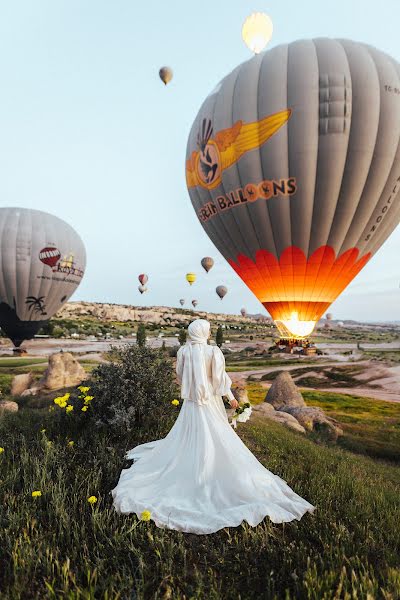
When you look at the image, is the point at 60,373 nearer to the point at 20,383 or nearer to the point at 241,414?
the point at 20,383

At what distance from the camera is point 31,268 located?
31.0 metres

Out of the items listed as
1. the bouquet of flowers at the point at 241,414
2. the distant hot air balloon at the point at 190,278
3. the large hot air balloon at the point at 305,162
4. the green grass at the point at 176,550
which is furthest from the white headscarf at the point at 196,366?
the distant hot air balloon at the point at 190,278

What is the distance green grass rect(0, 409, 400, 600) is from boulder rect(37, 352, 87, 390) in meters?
14.7

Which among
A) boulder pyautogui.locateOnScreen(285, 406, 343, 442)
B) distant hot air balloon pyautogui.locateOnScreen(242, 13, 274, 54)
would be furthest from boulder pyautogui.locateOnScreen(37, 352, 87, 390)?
distant hot air balloon pyautogui.locateOnScreen(242, 13, 274, 54)

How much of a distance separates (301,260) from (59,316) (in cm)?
7364

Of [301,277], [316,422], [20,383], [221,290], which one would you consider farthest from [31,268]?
[316,422]

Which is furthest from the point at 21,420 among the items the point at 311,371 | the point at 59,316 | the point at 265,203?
the point at 59,316

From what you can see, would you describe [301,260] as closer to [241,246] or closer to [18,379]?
[241,246]

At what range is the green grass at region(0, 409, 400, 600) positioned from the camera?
3.22m

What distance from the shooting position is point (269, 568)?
3635 millimetres

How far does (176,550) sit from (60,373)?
690 inches

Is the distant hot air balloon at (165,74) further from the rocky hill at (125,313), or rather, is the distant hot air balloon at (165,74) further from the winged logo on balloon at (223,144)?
the rocky hill at (125,313)

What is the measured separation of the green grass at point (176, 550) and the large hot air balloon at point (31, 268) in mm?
29118

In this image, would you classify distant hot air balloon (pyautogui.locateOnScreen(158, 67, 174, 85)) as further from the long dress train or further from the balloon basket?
the long dress train
